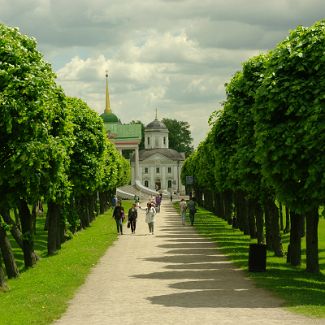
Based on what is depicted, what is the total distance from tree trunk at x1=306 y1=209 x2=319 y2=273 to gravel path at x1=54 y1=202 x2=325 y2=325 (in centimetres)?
219

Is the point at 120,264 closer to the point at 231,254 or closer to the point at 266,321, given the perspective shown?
the point at 231,254

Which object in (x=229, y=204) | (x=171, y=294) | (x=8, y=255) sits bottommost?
(x=171, y=294)

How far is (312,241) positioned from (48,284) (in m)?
7.97

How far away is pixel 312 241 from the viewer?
24828 mm

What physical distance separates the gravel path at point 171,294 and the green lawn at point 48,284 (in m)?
0.37

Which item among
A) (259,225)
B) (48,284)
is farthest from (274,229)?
(48,284)

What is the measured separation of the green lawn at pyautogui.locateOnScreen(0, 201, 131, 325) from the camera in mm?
16625

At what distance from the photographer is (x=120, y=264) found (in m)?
28.3

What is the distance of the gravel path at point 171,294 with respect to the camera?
15.7 meters

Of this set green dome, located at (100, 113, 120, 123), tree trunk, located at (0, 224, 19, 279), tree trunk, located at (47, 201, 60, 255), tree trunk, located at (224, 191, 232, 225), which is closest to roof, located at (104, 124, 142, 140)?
green dome, located at (100, 113, 120, 123)

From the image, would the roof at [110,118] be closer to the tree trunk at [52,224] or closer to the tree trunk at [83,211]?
the tree trunk at [83,211]

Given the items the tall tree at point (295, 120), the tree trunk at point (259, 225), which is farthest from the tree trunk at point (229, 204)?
the tall tree at point (295, 120)

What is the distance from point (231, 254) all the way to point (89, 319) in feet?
52.8

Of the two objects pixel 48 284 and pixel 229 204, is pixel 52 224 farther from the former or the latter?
pixel 229 204
